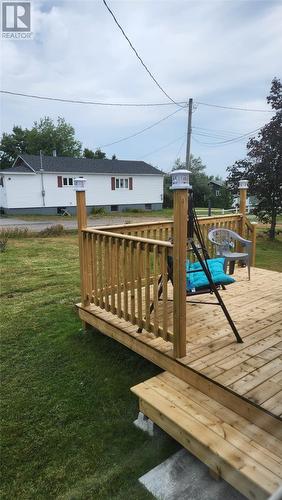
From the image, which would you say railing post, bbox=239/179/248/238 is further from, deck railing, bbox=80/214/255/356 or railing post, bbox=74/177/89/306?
railing post, bbox=74/177/89/306

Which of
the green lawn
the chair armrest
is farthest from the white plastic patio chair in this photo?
the green lawn

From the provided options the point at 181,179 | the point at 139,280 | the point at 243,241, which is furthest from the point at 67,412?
the point at 243,241

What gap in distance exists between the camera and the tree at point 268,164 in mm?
9031

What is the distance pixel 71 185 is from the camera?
2112 centimetres

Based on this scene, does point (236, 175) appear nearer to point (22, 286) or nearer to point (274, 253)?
point (274, 253)

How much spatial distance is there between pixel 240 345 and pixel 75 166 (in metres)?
20.9

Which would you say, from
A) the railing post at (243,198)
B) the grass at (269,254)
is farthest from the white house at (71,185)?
the railing post at (243,198)

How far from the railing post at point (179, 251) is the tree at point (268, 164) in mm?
8018

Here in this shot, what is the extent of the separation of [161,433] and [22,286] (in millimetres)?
3721

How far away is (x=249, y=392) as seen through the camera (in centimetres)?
186

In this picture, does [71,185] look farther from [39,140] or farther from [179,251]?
[179,251]

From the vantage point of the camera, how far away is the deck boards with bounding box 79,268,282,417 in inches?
76.3

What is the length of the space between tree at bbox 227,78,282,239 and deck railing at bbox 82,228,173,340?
7.57 metres

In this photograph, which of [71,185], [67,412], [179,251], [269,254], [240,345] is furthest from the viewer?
[71,185]
